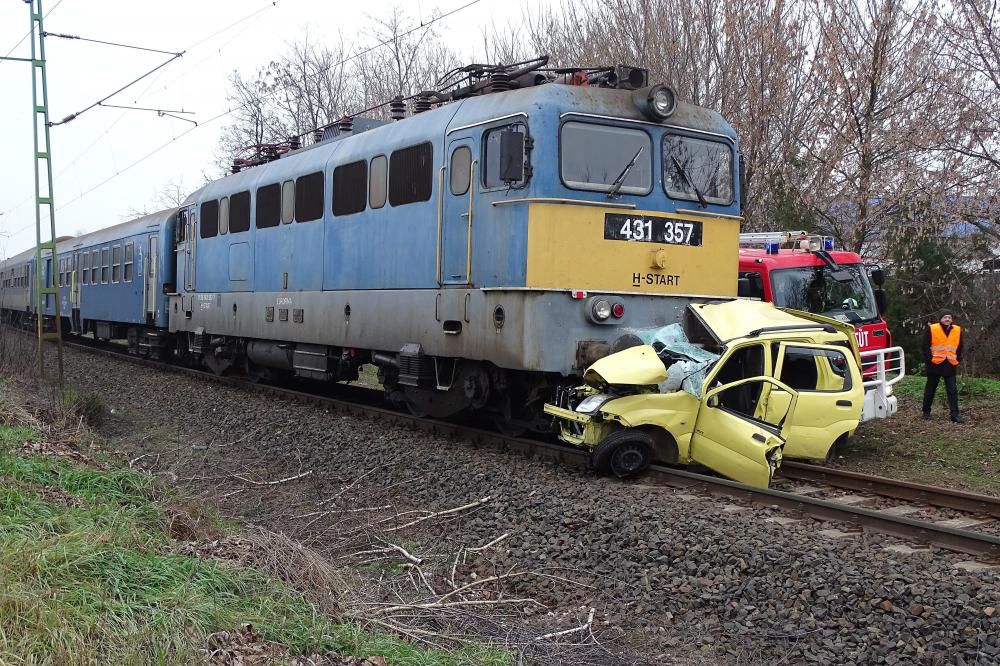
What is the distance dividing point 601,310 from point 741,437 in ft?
6.06

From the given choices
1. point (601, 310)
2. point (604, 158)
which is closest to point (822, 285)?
point (604, 158)

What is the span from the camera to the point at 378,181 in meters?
11.2

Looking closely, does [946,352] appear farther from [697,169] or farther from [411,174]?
[411,174]

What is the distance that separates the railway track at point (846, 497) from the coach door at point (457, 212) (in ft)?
6.13

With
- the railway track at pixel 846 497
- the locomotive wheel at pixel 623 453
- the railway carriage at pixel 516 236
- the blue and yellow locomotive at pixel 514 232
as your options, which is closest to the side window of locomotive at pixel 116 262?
the blue and yellow locomotive at pixel 514 232

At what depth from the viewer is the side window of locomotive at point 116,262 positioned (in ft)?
73.3

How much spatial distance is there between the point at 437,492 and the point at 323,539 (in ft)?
4.43

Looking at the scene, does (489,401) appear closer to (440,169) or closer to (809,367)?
(440,169)

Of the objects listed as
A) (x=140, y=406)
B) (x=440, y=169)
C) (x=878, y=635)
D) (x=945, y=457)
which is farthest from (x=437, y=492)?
(x=140, y=406)

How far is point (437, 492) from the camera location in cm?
819

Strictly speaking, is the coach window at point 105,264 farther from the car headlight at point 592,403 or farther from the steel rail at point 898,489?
the steel rail at point 898,489

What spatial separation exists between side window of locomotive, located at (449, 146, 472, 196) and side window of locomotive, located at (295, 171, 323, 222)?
11.1 feet

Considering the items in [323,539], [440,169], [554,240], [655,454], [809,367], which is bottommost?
[323,539]

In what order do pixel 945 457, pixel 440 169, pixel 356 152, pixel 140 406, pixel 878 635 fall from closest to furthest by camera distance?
pixel 878 635 → pixel 440 169 → pixel 945 457 → pixel 356 152 → pixel 140 406
